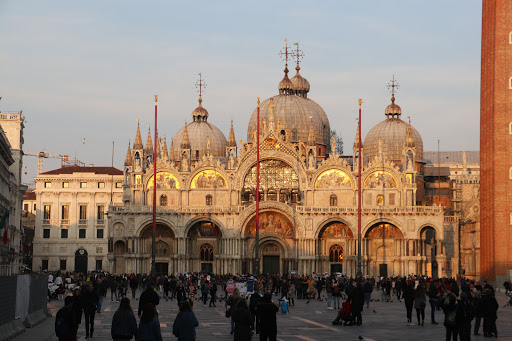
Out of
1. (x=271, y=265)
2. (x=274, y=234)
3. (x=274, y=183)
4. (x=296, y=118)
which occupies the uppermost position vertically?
(x=296, y=118)

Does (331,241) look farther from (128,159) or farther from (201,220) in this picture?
(128,159)

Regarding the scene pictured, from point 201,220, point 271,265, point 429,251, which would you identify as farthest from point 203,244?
point 429,251

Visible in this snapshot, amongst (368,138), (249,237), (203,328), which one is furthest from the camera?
(368,138)

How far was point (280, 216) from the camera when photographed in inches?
3529

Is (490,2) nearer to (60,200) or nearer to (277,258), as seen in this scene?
(277,258)

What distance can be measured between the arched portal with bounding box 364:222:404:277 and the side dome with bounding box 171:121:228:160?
2749 cm

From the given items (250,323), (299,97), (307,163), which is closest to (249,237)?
(307,163)

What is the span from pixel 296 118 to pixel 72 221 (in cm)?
3273

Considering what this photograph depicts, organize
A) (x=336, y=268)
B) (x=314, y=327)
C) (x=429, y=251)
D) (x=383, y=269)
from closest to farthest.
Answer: (x=314, y=327) → (x=383, y=269) → (x=336, y=268) → (x=429, y=251)

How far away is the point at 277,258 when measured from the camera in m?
91.1

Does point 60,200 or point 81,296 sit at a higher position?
point 60,200

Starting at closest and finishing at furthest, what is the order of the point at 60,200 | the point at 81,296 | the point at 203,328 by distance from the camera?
1. the point at 81,296
2. the point at 203,328
3. the point at 60,200

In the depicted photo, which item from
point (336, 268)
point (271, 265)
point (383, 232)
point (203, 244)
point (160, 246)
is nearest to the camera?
point (383, 232)

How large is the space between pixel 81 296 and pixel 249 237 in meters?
60.7
